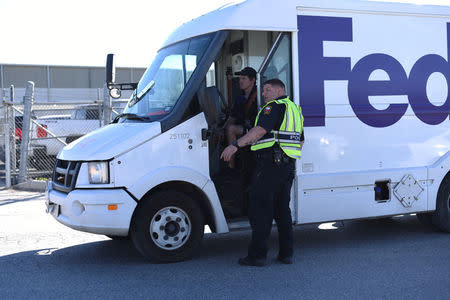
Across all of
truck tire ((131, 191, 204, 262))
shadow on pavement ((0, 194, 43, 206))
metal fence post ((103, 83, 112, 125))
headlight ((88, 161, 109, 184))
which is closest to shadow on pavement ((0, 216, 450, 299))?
truck tire ((131, 191, 204, 262))

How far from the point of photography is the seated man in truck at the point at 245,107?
6113 millimetres

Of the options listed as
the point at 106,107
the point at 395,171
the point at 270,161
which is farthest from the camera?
the point at 106,107

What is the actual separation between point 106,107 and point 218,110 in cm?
724

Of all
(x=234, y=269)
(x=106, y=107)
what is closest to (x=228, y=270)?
(x=234, y=269)

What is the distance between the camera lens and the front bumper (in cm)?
544

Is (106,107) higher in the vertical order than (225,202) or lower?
higher

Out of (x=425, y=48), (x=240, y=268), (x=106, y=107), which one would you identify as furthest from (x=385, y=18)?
(x=106, y=107)

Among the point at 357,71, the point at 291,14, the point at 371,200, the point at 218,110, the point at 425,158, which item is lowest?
the point at 371,200

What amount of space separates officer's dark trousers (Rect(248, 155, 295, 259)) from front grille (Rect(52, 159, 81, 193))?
1784 millimetres

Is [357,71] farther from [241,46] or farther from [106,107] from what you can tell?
[106,107]

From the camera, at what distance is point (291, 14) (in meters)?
6.18

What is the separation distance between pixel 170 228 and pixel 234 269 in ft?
2.51

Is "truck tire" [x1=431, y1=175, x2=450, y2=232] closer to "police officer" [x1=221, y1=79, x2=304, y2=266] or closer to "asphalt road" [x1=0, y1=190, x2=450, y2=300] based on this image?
"asphalt road" [x1=0, y1=190, x2=450, y2=300]

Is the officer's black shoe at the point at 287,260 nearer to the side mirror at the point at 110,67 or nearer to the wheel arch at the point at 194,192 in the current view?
the wheel arch at the point at 194,192
